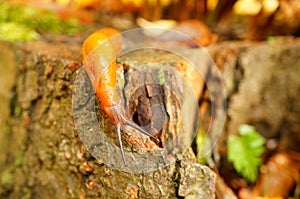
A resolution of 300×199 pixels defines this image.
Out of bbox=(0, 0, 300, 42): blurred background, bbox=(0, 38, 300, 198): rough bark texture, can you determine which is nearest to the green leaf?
bbox=(0, 38, 300, 198): rough bark texture

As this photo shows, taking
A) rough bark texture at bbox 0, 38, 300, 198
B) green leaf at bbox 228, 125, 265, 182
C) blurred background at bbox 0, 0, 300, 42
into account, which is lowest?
green leaf at bbox 228, 125, 265, 182

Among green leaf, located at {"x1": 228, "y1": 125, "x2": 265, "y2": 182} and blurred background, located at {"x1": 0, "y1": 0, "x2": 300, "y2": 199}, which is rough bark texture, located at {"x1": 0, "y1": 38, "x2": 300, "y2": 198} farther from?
green leaf, located at {"x1": 228, "y1": 125, "x2": 265, "y2": 182}

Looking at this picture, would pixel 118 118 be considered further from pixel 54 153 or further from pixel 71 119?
pixel 54 153

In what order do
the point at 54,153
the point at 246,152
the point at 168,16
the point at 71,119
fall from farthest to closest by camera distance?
the point at 168,16 → the point at 246,152 → the point at 54,153 → the point at 71,119

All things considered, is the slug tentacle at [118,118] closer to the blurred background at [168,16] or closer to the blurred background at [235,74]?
the blurred background at [235,74]

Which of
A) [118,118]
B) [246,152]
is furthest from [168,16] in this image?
[118,118]

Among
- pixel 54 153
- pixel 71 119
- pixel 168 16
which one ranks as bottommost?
pixel 54 153

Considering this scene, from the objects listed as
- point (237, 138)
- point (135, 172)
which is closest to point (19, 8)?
point (135, 172)
